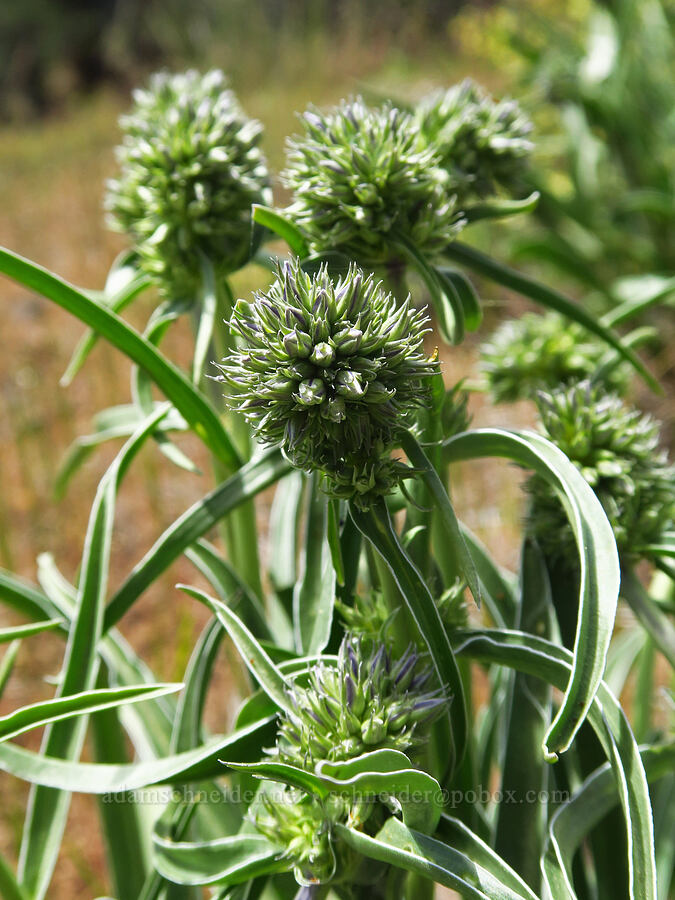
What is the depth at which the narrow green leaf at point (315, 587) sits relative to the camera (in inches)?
30.6

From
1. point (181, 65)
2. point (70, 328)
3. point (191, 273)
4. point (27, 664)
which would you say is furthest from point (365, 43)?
point (191, 273)

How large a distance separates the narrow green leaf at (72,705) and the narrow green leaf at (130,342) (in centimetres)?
31

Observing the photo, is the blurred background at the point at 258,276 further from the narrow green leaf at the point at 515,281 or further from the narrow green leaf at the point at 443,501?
the narrow green leaf at the point at 443,501

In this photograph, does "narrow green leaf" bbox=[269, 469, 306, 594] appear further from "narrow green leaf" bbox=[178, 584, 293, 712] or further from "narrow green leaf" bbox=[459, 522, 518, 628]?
"narrow green leaf" bbox=[178, 584, 293, 712]

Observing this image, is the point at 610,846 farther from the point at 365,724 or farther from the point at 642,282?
the point at 642,282

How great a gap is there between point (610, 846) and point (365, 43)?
9221mm

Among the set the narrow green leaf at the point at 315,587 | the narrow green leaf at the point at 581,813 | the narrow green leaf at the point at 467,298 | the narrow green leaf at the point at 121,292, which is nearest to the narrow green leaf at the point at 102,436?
the narrow green leaf at the point at 121,292

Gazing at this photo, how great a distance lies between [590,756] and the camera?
0.93 metres

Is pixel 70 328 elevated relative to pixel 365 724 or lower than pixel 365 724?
elevated

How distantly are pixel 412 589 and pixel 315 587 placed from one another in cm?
20

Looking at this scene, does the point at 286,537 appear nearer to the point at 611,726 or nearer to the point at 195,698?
the point at 195,698

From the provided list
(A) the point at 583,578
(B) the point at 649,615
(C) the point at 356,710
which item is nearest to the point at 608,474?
(B) the point at 649,615

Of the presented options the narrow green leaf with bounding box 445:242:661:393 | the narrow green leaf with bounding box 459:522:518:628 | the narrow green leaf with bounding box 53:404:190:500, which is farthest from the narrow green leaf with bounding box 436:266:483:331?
the narrow green leaf with bounding box 53:404:190:500

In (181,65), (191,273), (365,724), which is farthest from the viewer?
(181,65)
